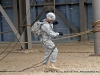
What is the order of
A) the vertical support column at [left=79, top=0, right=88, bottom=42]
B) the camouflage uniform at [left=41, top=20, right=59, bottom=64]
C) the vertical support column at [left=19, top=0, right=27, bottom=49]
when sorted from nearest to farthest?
the camouflage uniform at [left=41, top=20, right=59, bottom=64] < the vertical support column at [left=19, top=0, right=27, bottom=49] < the vertical support column at [left=79, top=0, right=88, bottom=42]

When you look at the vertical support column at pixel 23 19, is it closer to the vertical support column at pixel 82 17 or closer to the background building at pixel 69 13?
the background building at pixel 69 13

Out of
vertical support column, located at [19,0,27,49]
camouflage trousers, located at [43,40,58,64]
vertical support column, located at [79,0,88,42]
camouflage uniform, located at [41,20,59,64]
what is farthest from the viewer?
vertical support column, located at [79,0,88,42]

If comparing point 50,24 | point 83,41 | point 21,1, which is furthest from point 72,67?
point 83,41

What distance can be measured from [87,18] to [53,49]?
35.4 ft

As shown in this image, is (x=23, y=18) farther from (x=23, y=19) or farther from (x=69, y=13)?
(x=69, y=13)

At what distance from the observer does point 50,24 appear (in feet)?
22.3

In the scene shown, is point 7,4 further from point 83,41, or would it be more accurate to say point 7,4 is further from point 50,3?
point 83,41

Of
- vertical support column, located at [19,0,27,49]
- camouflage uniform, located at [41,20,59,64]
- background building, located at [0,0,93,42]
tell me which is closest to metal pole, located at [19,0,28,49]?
vertical support column, located at [19,0,27,49]

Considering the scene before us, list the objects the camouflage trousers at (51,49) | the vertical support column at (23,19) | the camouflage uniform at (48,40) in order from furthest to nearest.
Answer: the vertical support column at (23,19)
the camouflage trousers at (51,49)
the camouflage uniform at (48,40)

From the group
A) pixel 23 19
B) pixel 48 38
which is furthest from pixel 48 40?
pixel 23 19

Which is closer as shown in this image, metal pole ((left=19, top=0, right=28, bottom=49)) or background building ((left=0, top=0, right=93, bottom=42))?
metal pole ((left=19, top=0, right=28, bottom=49))

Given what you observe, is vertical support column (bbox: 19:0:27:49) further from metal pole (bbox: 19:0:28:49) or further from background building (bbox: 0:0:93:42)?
background building (bbox: 0:0:93:42)

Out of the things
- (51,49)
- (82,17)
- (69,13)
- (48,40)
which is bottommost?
(51,49)

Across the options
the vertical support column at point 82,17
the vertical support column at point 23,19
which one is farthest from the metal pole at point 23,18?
the vertical support column at point 82,17
